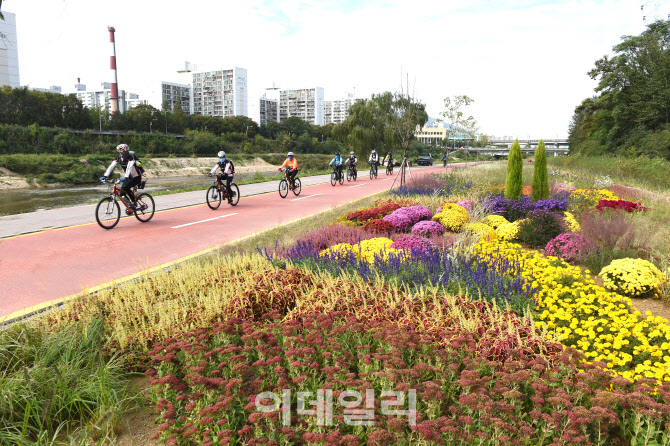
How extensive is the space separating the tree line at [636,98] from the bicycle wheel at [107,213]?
39.1 metres

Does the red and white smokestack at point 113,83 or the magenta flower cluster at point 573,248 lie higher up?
the red and white smokestack at point 113,83

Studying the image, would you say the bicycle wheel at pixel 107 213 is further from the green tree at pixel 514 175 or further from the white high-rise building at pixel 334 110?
the white high-rise building at pixel 334 110

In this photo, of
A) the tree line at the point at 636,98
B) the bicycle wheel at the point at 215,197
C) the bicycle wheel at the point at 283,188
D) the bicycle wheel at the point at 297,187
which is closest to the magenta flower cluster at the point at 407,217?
the bicycle wheel at the point at 215,197

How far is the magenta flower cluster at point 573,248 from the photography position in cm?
664

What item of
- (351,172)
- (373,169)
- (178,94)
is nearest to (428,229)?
(351,172)

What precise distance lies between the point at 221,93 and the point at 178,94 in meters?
15.2

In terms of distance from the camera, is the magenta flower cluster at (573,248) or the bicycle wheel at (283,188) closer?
the magenta flower cluster at (573,248)

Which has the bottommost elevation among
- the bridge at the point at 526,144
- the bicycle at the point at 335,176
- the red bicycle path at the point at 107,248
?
the red bicycle path at the point at 107,248

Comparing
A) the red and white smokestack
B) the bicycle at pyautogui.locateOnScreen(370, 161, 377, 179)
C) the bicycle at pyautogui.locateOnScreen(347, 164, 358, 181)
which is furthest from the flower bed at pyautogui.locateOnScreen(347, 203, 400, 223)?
the red and white smokestack

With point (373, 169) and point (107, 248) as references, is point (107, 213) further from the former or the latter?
point (373, 169)

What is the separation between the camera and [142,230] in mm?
10336

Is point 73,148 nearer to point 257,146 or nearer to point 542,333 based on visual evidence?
point 257,146

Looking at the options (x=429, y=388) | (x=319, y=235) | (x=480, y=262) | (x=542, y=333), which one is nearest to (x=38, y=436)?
(x=429, y=388)

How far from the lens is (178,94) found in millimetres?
154875
